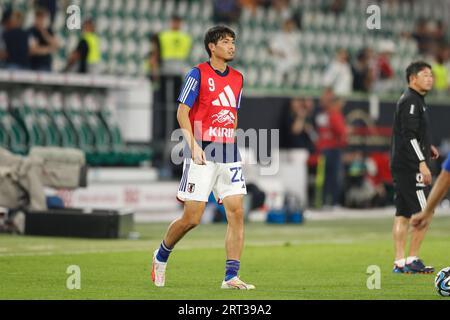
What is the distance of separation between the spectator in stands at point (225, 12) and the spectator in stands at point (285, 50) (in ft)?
3.51

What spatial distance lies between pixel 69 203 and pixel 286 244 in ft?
19.5

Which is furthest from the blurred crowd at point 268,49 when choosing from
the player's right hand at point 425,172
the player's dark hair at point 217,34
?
the player's dark hair at point 217,34

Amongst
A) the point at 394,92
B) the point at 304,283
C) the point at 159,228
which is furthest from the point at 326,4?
the point at 304,283

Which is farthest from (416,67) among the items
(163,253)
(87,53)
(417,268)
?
(87,53)

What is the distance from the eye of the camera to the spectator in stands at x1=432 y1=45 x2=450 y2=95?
3225 centimetres

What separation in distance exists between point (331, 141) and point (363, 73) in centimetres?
425

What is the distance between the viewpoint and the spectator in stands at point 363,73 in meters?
30.1

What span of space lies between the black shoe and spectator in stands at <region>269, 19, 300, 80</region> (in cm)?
1708

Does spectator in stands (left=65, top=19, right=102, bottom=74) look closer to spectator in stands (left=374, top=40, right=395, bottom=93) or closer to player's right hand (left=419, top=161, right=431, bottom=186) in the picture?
spectator in stands (left=374, top=40, right=395, bottom=93)

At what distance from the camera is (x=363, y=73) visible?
99.4 ft

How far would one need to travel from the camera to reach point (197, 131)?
442 inches

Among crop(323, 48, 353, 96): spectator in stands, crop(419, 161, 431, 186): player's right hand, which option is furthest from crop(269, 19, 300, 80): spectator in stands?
crop(419, 161, 431, 186): player's right hand

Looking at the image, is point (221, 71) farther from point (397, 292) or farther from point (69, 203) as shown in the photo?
point (69, 203)

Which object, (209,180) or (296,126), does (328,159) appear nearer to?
(296,126)
